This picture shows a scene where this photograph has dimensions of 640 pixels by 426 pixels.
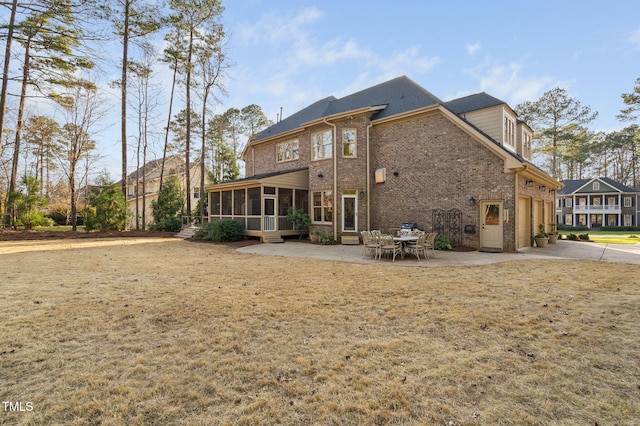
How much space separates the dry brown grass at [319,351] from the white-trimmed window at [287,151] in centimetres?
1283

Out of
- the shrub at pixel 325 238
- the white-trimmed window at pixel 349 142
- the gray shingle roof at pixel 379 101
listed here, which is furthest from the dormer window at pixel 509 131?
the shrub at pixel 325 238

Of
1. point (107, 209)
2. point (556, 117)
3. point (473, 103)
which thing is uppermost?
point (556, 117)

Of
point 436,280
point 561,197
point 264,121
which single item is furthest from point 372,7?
point 561,197

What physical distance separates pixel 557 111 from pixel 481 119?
26172 millimetres

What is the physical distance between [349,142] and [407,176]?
3.46 m

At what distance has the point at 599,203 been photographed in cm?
3912

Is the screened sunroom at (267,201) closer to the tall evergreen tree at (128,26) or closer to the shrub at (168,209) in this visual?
the shrub at (168,209)

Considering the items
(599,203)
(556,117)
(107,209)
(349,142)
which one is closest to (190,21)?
(107,209)

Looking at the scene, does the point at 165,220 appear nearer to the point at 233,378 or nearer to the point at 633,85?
the point at 233,378

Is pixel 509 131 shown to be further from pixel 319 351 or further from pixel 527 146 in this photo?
pixel 319 351

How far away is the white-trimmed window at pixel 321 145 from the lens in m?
15.3

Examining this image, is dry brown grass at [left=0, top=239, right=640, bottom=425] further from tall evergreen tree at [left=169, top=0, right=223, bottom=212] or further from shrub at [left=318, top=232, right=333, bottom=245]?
tall evergreen tree at [left=169, top=0, right=223, bottom=212]

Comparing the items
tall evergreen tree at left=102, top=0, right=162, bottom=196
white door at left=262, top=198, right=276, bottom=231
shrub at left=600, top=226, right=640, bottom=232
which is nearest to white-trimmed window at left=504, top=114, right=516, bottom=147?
white door at left=262, top=198, right=276, bottom=231

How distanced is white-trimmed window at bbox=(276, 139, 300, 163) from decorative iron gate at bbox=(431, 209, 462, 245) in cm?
907
